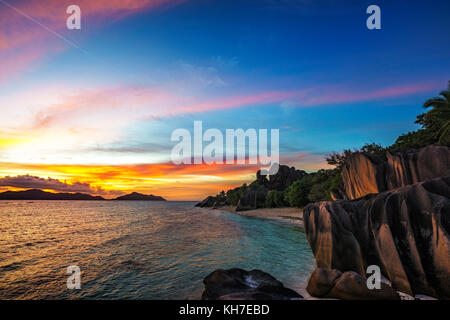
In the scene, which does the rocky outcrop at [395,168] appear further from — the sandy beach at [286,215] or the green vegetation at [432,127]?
the sandy beach at [286,215]

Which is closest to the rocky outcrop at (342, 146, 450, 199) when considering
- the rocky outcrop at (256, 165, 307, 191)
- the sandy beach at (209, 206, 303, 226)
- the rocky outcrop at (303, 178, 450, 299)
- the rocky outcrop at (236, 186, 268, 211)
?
the rocky outcrop at (303, 178, 450, 299)

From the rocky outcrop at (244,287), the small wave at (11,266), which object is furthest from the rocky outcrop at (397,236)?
the small wave at (11,266)

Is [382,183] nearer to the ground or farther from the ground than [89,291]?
farther from the ground

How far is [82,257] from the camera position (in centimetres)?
2012

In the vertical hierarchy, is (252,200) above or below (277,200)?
below

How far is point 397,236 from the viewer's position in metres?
9.09

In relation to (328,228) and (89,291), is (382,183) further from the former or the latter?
(89,291)

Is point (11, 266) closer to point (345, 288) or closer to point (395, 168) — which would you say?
Answer: point (345, 288)

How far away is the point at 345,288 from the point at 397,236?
3.15 meters

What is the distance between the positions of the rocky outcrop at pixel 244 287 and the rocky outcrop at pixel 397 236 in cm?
335

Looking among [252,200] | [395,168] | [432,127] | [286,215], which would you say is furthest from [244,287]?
[252,200]

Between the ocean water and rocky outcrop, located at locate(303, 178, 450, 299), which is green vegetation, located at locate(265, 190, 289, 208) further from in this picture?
rocky outcrop, located at locate(303, 178, 450, 299)
